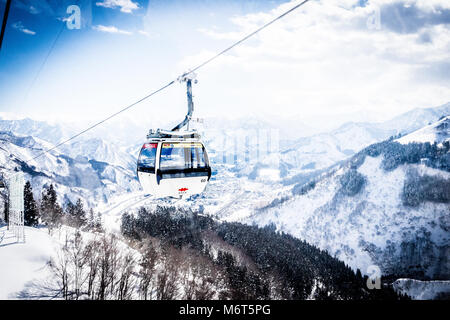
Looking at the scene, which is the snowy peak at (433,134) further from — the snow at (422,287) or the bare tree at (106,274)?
the bare tree at (106,274)

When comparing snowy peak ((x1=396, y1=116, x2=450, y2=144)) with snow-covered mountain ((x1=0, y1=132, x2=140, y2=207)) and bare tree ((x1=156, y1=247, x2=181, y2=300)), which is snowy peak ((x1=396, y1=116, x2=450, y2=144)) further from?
snow-covered mountain ((x1=0, y1=132, x2=140, y2=207))

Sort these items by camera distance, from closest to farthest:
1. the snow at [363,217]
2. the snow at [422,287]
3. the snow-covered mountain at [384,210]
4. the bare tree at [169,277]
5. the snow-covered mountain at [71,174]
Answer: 1. the bare tree at [169,277]
2. the snow at [422,287]
3. the snow-covered mountain at [384,210]
4. the snow at [363,217]
5. the snow-covered mountain at [71,174]

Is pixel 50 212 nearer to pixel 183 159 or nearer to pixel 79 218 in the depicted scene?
pixel 79 218

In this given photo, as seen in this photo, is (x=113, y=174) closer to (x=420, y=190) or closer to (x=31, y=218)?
(x=31, y=218)

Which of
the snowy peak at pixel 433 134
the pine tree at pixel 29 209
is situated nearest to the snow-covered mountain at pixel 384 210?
the snowy peak at pixel 433 134

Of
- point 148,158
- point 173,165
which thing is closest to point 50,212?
point 148,158
